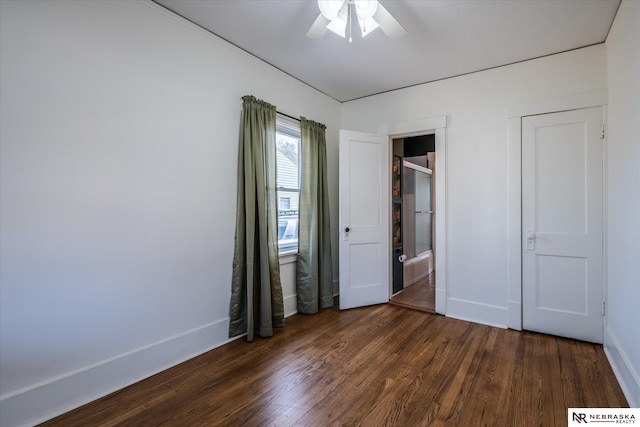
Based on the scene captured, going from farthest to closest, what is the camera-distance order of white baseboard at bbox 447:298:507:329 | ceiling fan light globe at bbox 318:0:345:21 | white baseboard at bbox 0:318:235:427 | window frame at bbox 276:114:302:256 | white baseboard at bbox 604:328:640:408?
1. window frame at bbox 276:114:302:256
2. white baseboard at bbox 447:298:507:329
3. ceiling fan light globe at bbox 318:0:345:21
4. white baseboard at bbox 604:328:640:408
5. white baseboard at bbox 0:318:235:427

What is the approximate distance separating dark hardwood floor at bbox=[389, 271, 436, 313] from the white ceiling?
2.63m

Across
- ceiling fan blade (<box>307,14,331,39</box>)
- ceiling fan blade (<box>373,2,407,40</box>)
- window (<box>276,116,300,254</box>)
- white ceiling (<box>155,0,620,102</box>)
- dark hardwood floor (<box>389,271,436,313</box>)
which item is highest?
white ceiling (<box>155,0,620,102</box>)

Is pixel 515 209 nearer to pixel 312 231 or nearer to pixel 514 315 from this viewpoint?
pixel 514 315

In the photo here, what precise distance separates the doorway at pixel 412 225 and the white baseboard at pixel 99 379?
2344 millimetres

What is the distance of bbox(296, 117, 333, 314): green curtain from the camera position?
10.6 ft

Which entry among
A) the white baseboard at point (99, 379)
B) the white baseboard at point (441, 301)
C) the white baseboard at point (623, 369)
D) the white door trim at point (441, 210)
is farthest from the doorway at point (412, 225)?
the white baseboard at point (99, 379)

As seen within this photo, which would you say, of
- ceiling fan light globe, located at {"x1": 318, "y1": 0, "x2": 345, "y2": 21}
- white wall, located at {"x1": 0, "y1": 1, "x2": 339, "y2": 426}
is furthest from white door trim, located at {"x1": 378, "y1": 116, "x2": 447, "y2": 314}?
white wall, located at {"x1": 0, "y1": 1, "x2": 339, "y2": 426}

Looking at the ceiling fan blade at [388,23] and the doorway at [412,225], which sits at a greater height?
the ceiling fan blade at [388,23]

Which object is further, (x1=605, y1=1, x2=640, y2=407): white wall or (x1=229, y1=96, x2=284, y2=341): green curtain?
(x1=229, y1=96, x2=284, y2=341): green curtain

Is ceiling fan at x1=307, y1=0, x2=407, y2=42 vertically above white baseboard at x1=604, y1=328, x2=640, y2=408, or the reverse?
ceiling fan at x1=307, y1=0, x2=407, y2=42

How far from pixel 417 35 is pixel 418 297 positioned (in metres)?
2.97

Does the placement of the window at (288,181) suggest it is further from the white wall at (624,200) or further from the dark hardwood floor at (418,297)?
the white wall at (624,200)

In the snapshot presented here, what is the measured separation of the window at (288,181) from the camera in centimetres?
320

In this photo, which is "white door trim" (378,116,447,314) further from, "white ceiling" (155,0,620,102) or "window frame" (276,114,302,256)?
"window frame" (276,114,302,256)
